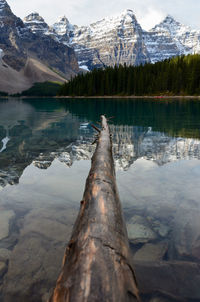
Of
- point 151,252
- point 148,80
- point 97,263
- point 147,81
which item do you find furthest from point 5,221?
point 148,80

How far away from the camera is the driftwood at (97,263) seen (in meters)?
2.14

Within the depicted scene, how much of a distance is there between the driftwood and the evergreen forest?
9195cm

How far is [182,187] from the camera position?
7043mm

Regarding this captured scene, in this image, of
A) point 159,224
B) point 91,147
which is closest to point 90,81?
point 91,147

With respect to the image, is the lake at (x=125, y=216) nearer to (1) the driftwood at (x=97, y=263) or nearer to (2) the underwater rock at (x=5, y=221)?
(2) the underwater rock at (x=5, y=221)

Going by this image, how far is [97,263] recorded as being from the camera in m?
2.42

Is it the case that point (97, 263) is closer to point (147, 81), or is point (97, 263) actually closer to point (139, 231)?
point (139, 231)

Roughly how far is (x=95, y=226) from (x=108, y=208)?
60 cm

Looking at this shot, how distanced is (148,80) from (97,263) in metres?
103

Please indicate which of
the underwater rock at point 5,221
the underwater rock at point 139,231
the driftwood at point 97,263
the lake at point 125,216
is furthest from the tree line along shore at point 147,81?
the driftwood at point 97,263

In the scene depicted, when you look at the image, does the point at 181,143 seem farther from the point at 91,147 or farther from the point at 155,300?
the point at 155,300

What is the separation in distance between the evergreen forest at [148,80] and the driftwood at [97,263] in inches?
3620

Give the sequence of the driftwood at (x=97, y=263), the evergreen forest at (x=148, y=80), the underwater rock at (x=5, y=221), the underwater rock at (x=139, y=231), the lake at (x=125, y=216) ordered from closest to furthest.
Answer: the driftwood at (x=97, y=263)
the lake at (x=125, y=216)
the underwater rock at (x=139, y=231)
the underwater rock at (x=5, y=221)
the evergreen forest at (x=148, y=80)

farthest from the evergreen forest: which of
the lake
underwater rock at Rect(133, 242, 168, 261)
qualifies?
underwater rock at Rect(133, 242, 168, 261)
